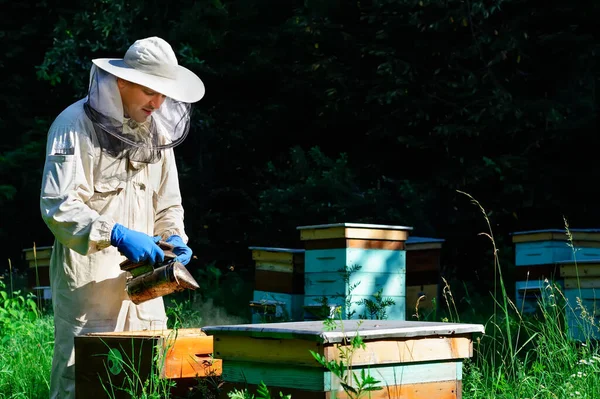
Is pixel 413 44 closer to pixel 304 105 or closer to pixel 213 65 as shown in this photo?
pixel 304 105

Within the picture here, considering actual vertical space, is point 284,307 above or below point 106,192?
below

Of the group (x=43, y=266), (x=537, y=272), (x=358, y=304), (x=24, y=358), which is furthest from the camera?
(x=43, y=266)

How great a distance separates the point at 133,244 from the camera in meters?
3.37

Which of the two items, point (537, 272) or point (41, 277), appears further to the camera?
point (41, 277)

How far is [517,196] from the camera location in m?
9.81

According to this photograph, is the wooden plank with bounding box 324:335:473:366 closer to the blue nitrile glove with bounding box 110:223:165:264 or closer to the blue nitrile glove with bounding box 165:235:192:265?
the blue nitrile glove with bounding box 110:223:165:264

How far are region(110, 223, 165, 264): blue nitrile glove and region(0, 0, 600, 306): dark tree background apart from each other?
6.40 m

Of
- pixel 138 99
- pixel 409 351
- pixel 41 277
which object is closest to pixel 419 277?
pixel 41 277

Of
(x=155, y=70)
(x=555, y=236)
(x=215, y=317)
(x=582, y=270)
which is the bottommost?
(x=215, y=317)

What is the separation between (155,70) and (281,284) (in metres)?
4.57

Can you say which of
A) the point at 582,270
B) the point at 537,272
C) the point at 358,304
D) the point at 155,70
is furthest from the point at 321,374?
the point at 537,272

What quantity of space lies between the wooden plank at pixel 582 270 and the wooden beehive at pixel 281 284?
7.18 feet

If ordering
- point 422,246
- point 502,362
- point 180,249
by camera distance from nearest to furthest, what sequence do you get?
point 180,249
point 502,362
point 422,246

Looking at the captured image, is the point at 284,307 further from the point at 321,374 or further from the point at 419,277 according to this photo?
the point at 321,374
